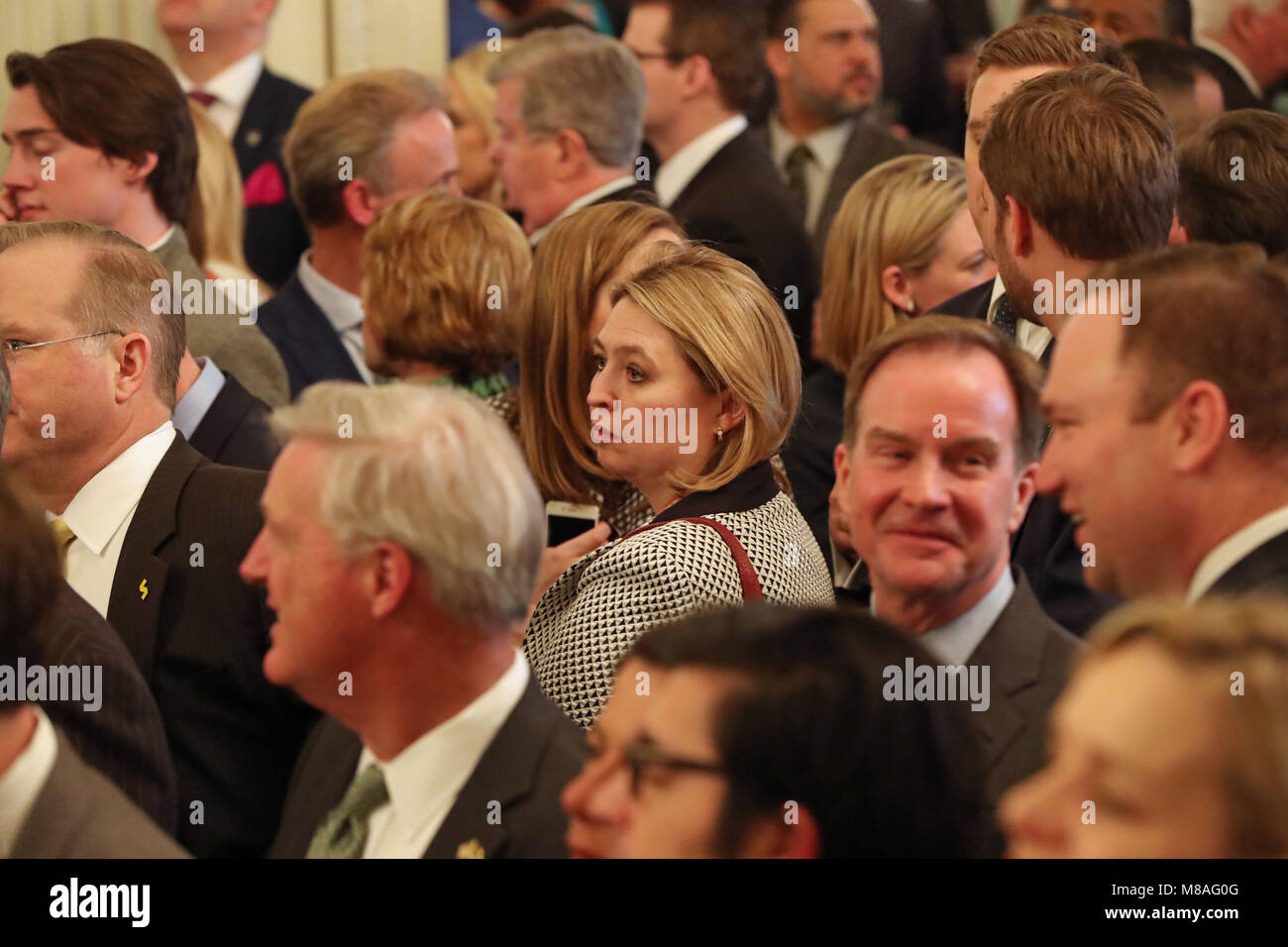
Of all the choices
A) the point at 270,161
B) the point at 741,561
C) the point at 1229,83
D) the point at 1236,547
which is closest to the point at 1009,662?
the point at 1236,547

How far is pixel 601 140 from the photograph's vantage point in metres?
5.20

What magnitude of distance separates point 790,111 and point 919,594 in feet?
13.5

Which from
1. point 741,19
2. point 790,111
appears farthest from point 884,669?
point 790,111

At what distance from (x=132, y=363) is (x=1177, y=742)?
231cm

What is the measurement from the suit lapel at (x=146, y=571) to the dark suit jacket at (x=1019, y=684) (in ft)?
4.50

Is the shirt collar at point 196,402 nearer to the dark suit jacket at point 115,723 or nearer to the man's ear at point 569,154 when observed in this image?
the dark suit jacket at point 115,723

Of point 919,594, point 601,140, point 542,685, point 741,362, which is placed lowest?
point 542,685

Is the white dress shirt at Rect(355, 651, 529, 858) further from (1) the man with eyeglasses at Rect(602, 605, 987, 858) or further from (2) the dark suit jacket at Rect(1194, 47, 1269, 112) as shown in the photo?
(2) the dark suit jacket at Rect(1194, 47, 1269, 112)

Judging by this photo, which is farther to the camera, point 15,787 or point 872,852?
point 15,787

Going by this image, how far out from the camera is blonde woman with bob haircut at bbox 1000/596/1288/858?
5.13 feet

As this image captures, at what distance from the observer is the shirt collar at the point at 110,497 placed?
125 inches
